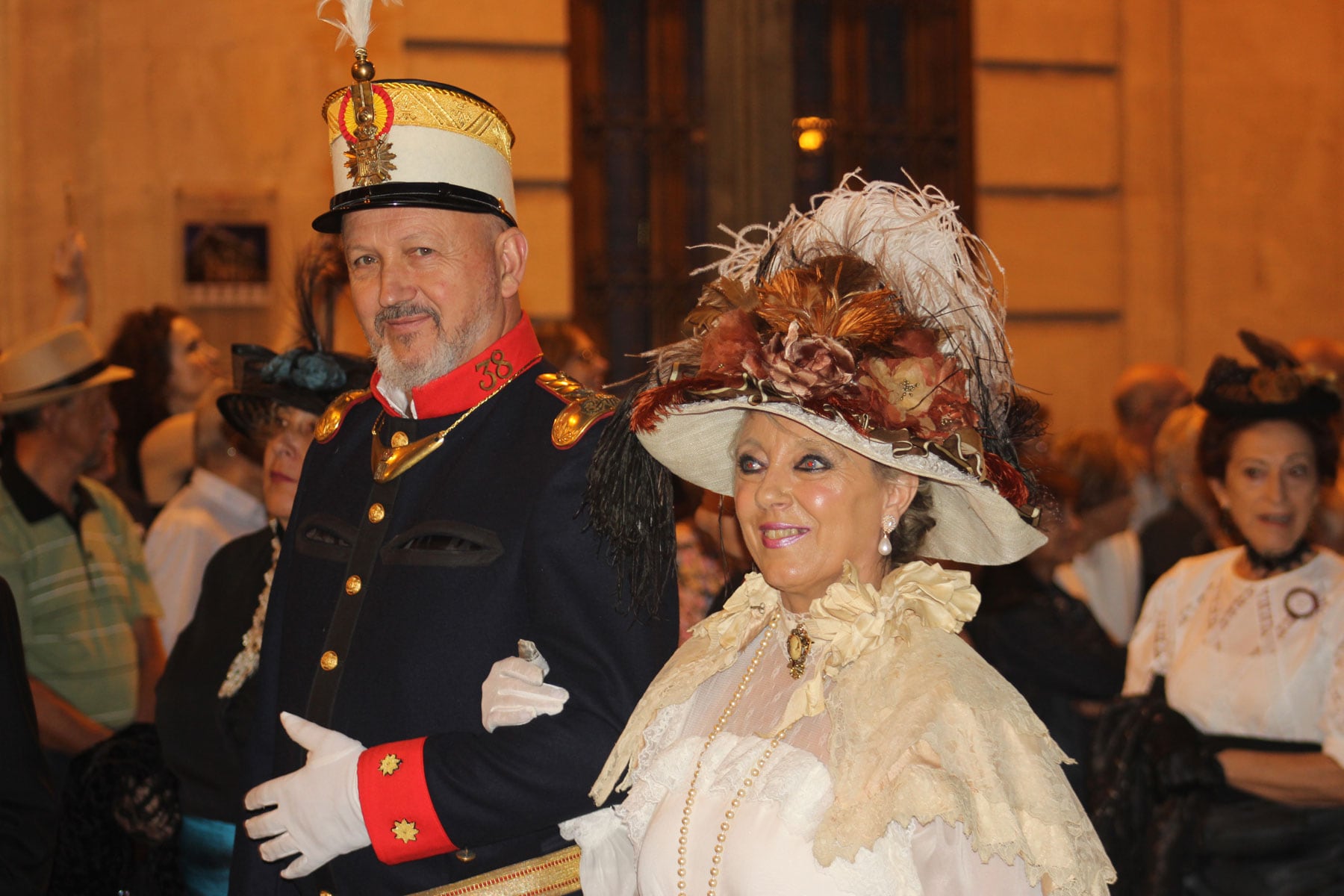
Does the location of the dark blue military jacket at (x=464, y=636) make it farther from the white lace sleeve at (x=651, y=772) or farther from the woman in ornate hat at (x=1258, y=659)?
the woman in ornate hat at (x=1258, y=659)

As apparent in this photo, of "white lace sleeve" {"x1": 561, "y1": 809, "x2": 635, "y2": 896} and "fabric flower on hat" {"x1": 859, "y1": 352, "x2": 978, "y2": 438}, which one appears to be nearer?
"fabric flower on hat" {"x1": 859, "y1": 352, "x2": 978, "y2": 438}

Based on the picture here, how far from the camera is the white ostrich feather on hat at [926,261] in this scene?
2.38m

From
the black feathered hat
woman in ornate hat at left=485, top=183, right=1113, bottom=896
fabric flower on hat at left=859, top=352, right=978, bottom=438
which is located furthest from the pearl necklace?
the black feathered hat

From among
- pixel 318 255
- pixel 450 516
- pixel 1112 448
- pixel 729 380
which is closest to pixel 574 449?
pixel 450 516

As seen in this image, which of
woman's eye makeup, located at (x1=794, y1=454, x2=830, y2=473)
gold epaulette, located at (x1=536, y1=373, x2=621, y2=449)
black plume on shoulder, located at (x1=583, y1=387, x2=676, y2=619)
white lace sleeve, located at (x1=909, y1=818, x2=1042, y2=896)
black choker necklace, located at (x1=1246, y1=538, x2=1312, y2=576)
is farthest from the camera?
black choker necklace, located at (x1=1246, y1=538, x2=1312, y2=576)

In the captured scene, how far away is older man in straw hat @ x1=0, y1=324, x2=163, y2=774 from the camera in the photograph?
14.4 feet

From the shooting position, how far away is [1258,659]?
4.11 m

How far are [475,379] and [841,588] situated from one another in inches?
32.8

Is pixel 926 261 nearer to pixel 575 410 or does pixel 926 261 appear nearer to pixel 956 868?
pixel 575 410

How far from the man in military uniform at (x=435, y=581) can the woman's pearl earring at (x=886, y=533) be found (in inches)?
15.8

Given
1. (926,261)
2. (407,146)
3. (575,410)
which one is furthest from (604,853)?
(407,146)

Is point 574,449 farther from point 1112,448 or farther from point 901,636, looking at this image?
point 1112,448

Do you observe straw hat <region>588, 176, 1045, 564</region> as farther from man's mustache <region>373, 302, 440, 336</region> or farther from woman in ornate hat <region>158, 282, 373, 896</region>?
woman in ornate hat <region>158, 282, 373, 896</region>

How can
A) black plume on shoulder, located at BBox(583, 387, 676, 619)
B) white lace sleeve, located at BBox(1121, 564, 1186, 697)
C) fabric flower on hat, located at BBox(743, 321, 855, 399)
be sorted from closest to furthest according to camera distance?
fabric flower on hat, located at BBox(743, 321, 855, 399) → black plume on shoulder, located at BBox(583, 387, 676, 619) → white lace sleeve, located at BBox(1121, 564, 1186, 697)
